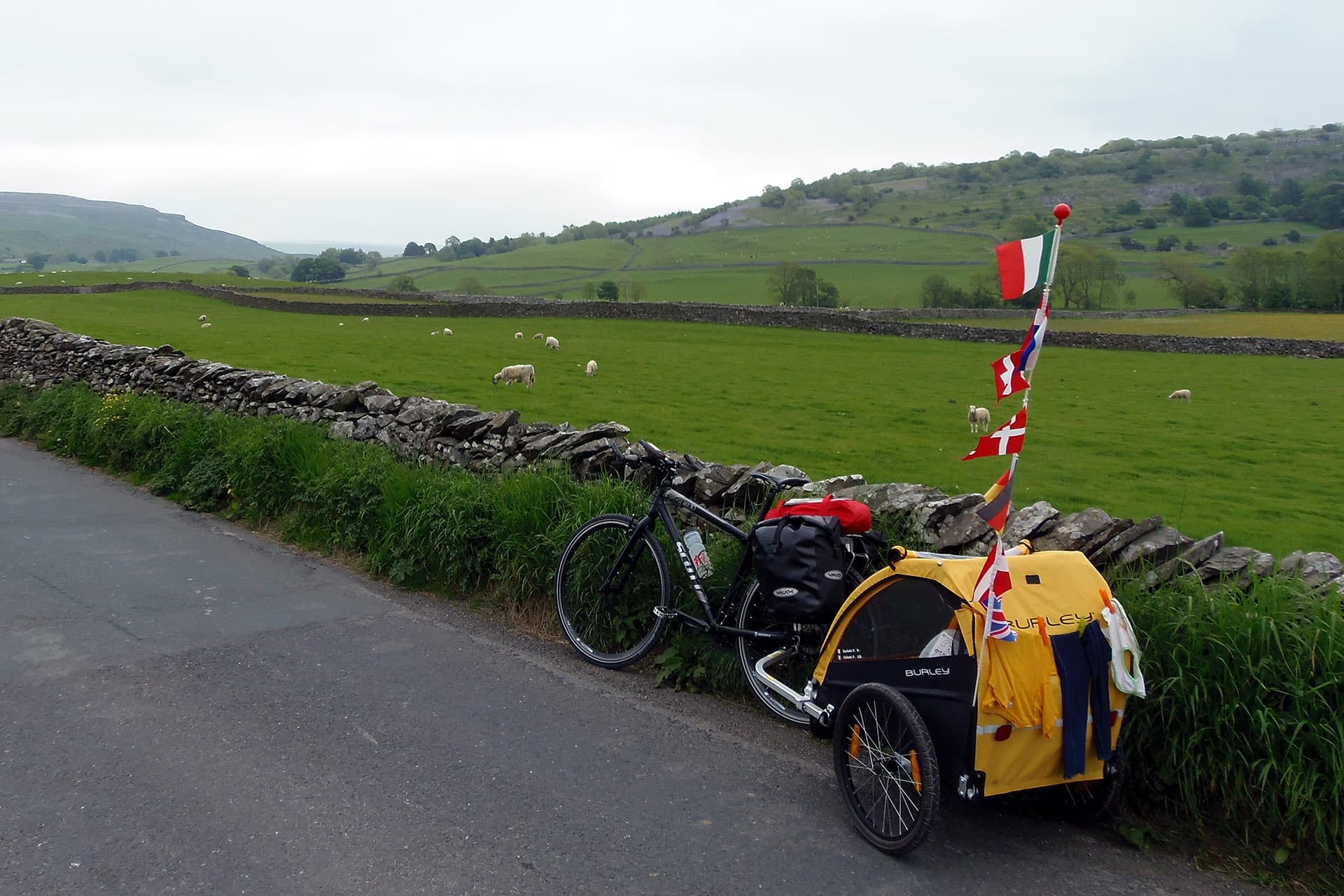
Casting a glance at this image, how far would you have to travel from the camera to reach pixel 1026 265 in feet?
12.7

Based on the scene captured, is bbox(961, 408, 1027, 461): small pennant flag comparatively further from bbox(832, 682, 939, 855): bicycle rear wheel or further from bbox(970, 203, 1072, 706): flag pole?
bbox(832, 682, 939, 855): bicycle rear wheel

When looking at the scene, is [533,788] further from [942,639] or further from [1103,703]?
[1103,703]

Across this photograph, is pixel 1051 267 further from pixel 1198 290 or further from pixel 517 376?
pixel 1198 290

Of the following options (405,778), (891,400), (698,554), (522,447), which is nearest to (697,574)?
(698,554)

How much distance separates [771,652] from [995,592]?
189 centimetres

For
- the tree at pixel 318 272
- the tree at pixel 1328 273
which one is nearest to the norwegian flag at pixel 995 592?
the tree at pixel 1328 273

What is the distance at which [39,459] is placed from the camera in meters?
13.2

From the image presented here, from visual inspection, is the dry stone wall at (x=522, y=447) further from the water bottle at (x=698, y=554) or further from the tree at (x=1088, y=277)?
the tree at (x=1088, y=277)

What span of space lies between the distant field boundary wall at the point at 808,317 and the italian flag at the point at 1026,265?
42.9m

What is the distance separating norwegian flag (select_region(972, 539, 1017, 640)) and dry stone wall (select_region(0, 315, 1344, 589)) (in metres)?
1.39

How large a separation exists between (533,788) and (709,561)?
1.88 metres

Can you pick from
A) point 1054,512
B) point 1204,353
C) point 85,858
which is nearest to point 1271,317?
A: point 1204,353

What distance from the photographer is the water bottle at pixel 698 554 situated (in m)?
5.80

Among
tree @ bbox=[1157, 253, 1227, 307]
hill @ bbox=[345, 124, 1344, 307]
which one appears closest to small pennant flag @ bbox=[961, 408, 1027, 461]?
hill @ bbox=[345, 124, 1344, 307]
